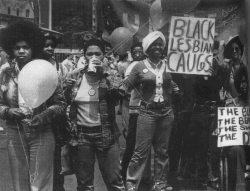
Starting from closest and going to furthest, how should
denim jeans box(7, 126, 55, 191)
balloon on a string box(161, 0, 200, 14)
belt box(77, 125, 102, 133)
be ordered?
denim jeans box(7, 126, 55, 191), belt box(77, 125, 102, 133), balloon on a string box(161, 0, 200, 14)

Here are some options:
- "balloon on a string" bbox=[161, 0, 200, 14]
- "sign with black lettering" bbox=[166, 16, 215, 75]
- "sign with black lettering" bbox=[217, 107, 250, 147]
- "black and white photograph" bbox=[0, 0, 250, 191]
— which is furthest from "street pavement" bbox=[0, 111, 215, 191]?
"balloon on a string" bbox=[161, 0, 200, 14]

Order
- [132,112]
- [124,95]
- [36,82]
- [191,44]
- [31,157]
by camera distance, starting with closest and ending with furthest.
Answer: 1. [36,82]
2. [31,157]
3. [124,95]
4. [132,112]
5. [191,44]

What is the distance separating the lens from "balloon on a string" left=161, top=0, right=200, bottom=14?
4035 mm

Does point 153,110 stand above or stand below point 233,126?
above

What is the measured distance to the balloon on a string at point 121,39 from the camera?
395cm

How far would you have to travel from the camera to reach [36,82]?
339 cm

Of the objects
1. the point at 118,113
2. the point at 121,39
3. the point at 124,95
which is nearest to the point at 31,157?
the point at 118,113

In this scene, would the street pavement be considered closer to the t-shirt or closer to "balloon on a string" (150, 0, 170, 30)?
the t-shirt

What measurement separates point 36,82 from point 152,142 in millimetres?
1252

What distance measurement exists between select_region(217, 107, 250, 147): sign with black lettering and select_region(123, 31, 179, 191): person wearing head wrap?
59 cm

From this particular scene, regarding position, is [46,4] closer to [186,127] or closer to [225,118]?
[186,127]

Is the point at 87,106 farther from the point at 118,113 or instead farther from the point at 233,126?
the point at 233,126

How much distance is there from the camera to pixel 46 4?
3975 mm

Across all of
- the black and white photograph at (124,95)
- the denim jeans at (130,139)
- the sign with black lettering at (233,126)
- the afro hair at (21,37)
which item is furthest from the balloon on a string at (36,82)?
the sign with black lettering at (233,126)
